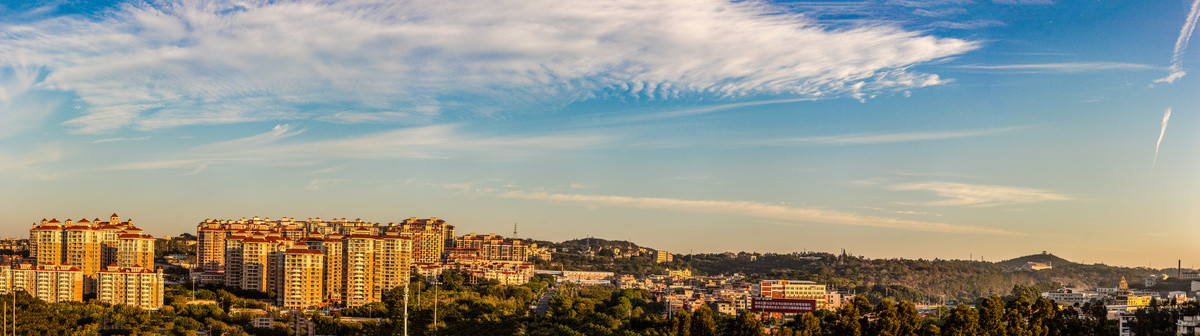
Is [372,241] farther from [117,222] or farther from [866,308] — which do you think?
[866,308]

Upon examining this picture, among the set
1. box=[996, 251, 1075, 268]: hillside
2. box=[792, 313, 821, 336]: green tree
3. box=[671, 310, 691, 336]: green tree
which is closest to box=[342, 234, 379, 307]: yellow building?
box=[671, 310, 691, 336]: green tree

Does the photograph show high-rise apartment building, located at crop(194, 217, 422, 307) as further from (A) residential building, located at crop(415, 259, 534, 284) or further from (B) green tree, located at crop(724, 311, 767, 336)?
(B) green tree, located at crop(724, 311, 767, 336)

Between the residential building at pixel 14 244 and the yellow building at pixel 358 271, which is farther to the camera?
the residential building at pixel 14 244

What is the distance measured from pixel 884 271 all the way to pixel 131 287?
125 ft

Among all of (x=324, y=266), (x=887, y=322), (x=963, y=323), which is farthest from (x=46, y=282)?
(x=963, y=323)

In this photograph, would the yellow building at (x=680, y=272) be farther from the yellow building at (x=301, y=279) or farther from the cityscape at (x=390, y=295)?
the yellow building at (x=301, y=279)

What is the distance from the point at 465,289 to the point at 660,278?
1687 cm

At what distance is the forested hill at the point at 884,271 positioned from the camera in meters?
48.6

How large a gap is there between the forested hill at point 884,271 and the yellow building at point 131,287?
2649 centimetres

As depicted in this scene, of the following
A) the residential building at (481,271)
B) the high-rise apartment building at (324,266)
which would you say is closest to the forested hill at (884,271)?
the residential building at (481,271)

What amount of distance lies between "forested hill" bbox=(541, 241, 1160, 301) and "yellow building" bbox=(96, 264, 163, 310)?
2649 centimetres

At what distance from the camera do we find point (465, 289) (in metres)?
30.2

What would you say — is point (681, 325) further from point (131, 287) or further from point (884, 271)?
point (884, 271)

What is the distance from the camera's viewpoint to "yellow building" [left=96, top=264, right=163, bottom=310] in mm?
23141
